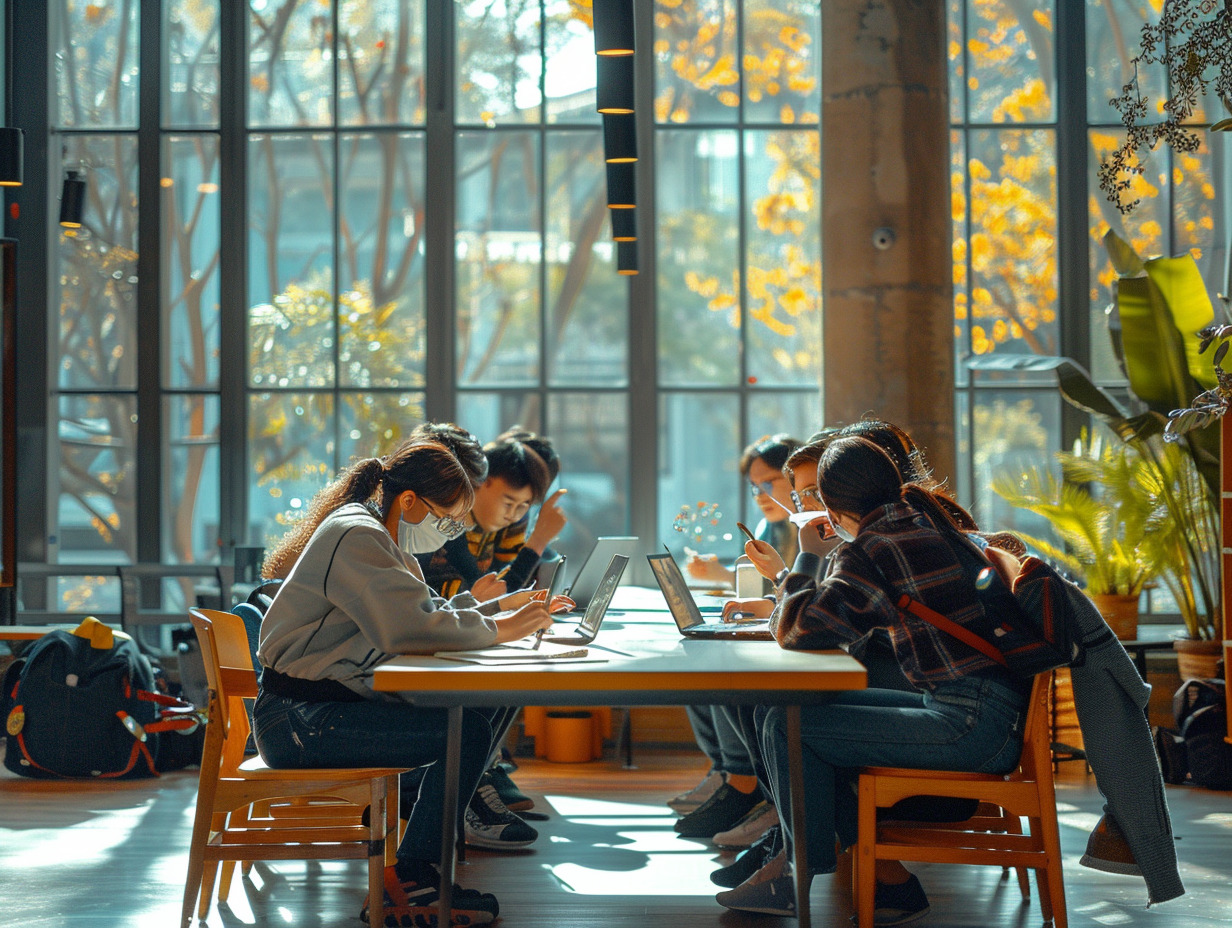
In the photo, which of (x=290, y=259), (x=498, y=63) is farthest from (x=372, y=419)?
(x=498, y=63)

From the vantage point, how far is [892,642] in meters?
2.66

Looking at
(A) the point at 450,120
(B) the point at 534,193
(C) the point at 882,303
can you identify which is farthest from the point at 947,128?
(A) the point at 450,120

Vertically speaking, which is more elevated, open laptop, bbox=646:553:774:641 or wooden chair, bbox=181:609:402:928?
open laptop, bbox=646:553:774:641

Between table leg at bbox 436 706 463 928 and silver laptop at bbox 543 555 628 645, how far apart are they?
0.39 metres

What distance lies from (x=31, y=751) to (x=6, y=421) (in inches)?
77.7

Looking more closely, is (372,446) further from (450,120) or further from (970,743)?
(970,743)

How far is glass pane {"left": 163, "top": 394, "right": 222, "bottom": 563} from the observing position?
20.9 ft

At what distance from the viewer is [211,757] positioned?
276 centimetres

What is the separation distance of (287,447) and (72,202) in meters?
1.58

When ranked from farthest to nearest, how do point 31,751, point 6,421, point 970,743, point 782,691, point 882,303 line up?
point 6,421
point 882,303
point 31,751
point 970,743
point 782,691

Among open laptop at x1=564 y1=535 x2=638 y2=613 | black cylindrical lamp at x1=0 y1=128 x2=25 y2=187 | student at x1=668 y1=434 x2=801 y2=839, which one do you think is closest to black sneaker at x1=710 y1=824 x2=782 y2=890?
student at x1=668 y1=434 x2=801 y2=839

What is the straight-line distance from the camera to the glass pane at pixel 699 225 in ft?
20.6

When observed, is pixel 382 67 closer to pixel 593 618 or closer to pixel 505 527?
pixel 505 527

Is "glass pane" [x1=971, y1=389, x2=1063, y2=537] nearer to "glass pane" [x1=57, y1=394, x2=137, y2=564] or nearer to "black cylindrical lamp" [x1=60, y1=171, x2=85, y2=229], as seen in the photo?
"glass pane" [x1=57, y1=394, x2=137, y2=564]
